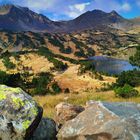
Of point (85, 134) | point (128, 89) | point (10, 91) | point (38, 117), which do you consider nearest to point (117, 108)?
point (85, 134)

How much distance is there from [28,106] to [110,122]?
2.32 meters

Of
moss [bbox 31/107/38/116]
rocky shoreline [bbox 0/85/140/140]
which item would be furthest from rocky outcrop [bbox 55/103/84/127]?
moss [bbox 31/107/38/116]

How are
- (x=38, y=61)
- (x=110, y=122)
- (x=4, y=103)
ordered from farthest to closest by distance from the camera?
(x=38, y=61) < (x=4, y=103) < (x=110, y=122)

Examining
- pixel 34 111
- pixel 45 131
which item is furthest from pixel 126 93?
pixel 34 111

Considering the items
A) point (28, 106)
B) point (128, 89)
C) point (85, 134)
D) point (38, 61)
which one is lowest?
point (38, 61)

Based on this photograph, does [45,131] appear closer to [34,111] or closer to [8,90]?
[34,111]

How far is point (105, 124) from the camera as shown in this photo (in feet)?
29.1

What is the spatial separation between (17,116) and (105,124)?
7.79ft

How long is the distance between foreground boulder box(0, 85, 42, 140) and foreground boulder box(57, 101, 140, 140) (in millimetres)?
930

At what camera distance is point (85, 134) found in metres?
8.90

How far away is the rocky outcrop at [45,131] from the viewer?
10.3m

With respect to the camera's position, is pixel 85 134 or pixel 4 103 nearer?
pixel 85 134

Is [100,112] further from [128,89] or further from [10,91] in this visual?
[128,89]

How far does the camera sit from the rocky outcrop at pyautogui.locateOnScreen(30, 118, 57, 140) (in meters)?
10.3
